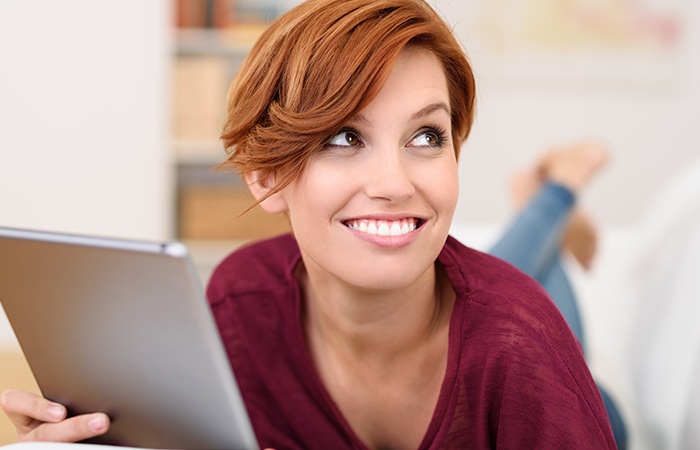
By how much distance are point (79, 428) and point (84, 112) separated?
240 centimetres

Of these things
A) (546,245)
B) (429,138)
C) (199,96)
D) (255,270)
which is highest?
(429,138)

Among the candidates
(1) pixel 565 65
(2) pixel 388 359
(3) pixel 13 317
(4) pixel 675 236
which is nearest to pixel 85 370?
(3) pixel 13 317

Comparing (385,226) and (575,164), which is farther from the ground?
(385,226)

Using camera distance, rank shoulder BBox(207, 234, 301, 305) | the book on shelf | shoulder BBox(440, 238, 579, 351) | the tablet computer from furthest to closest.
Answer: the book on shelf → shoulder BBox(207, 234, 301, 305) → shoulder BBox(440, 238, 579, 351) → the tablet computer

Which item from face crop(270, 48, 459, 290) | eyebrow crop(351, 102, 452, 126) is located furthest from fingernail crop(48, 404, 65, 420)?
eyebrow crop(351, 102, 452, 126)

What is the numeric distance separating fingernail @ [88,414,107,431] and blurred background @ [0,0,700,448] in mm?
2078

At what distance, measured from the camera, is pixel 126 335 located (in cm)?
85

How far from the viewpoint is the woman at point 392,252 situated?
3.23 ft

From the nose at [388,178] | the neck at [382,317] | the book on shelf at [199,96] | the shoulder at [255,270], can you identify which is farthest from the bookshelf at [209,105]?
the nose at [388,178]

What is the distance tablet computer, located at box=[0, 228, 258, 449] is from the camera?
2.55ft

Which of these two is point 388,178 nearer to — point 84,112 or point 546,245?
point 546,245

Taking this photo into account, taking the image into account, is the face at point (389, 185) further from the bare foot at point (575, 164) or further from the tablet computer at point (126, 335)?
the bare foot at point (575, 164)

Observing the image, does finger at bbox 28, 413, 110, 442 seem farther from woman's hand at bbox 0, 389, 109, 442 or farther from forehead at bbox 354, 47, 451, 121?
forehead at bbox 354, 47, 451, 121

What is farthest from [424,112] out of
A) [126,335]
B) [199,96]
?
[199,96]
